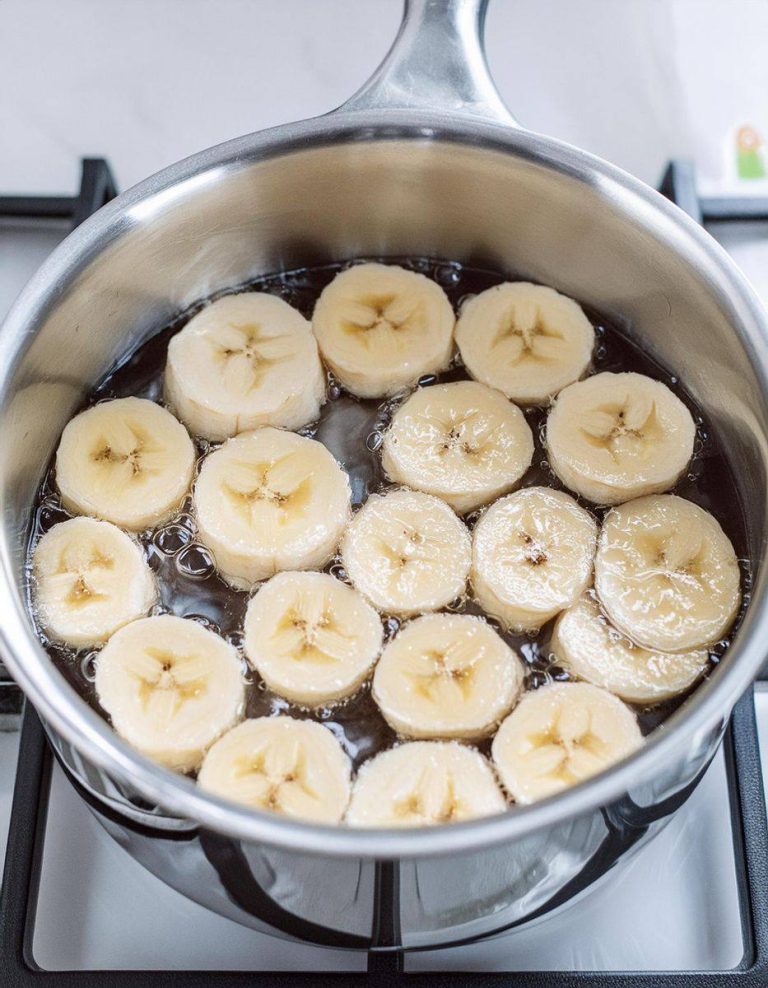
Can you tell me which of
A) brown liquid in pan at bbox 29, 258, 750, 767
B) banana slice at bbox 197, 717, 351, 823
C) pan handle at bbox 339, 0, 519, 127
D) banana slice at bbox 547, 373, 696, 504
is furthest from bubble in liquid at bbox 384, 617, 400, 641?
pan handle at bbox 339, 0, 519, 127

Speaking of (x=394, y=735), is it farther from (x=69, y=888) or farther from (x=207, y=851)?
(x=69, y=888)

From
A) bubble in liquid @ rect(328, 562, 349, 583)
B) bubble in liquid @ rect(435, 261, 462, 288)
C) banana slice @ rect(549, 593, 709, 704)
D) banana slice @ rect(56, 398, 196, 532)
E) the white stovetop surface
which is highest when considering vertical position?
bubble in liquid @ rect(435, 261, 462, 288)

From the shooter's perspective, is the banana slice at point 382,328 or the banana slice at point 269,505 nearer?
the banana slice at point 269,505

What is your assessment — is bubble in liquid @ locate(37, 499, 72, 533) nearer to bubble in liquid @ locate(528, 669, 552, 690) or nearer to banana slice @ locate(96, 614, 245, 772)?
banana slice @ locate(96, 614, 245, 772)

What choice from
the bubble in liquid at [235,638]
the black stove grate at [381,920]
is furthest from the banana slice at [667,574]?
the bubble in liquid at [235,638]

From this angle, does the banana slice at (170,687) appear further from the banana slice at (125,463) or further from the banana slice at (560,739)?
the banana slice at (560,739)
